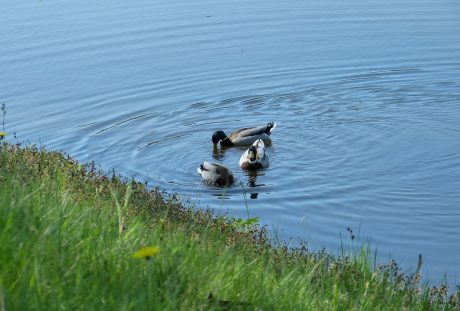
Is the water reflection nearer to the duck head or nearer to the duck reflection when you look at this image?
the duck reflection

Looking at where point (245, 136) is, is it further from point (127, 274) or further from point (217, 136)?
point (127, 274)

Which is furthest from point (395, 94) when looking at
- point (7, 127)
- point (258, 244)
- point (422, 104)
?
point (258, 244)

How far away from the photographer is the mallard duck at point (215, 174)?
576 inches

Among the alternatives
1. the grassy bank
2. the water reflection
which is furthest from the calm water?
the grassy bank

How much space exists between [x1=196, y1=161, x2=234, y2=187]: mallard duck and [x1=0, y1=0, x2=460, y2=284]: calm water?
0.76 feet

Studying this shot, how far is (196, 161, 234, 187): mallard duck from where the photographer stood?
1463 centimetres

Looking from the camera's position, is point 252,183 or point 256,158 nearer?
point 252,183

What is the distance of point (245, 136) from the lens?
17.6 metres

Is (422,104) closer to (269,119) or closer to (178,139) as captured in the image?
(269,119)

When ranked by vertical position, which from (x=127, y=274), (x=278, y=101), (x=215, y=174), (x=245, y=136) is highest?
(x=127, y=274)

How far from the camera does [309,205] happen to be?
1310 centimetres

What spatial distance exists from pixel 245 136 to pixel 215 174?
294 cm

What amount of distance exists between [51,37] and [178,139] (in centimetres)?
845

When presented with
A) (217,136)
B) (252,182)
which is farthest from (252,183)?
(217,136)
